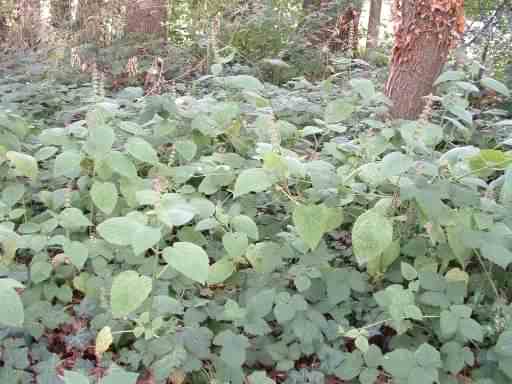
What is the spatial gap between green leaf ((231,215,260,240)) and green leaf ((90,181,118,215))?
23.0 inches

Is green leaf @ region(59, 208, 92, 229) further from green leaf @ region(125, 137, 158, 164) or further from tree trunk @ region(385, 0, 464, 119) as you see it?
tree trunk @ region(385, 0, 464, 119)

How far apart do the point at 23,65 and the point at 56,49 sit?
514 mm

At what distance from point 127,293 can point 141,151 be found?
879mm

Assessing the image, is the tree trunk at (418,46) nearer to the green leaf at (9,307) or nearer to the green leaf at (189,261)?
the green leaf at (189,261)

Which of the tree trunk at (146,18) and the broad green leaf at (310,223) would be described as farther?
the tree trunk at (146,18)

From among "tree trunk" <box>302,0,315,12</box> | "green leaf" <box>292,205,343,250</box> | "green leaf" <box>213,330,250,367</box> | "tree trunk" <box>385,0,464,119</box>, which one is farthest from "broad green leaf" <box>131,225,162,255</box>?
"tree trunk" <box>302,0,315,12</box>

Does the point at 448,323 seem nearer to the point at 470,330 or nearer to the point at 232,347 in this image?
the point at 470,330

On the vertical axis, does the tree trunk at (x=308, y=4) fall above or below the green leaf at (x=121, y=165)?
above

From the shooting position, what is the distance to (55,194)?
2465mm

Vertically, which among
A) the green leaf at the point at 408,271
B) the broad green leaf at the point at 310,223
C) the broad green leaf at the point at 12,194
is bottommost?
the green leaf at the point at 408,271

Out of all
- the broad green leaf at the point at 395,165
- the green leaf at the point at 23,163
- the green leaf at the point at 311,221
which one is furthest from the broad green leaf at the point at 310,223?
the green leaf at the point at 23,163

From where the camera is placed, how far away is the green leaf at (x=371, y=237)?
1.88 meters

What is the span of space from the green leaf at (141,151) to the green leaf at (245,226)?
588 millimetres

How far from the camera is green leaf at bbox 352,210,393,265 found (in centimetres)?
188
